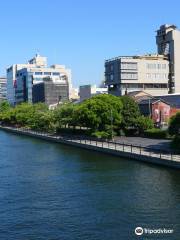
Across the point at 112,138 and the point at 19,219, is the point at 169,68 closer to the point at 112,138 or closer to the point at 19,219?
the point at 112,138

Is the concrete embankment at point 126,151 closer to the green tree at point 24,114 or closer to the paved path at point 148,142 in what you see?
the paved path at point 148,142

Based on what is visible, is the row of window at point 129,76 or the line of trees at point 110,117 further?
the row of window at point 129,76

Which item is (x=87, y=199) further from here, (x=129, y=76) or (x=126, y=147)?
(x=129, y=76)

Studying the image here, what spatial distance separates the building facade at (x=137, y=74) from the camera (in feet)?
483

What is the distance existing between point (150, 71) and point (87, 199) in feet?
379

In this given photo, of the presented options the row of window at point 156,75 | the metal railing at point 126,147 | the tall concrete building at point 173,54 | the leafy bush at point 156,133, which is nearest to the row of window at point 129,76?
the row of window at point 156,75

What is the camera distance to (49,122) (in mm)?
111562

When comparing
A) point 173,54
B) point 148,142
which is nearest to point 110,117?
point 148,142

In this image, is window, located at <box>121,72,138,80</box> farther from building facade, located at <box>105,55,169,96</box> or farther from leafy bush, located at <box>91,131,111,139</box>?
leafy bush, located at <box>91,131,111,139</box>

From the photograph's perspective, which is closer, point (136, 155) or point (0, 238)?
point (0, 238)

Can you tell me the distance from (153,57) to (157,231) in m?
128

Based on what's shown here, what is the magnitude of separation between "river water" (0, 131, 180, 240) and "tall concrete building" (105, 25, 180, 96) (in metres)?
87.6

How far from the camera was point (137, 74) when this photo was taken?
5851 inches

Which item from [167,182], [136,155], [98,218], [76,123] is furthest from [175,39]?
[98,218]
